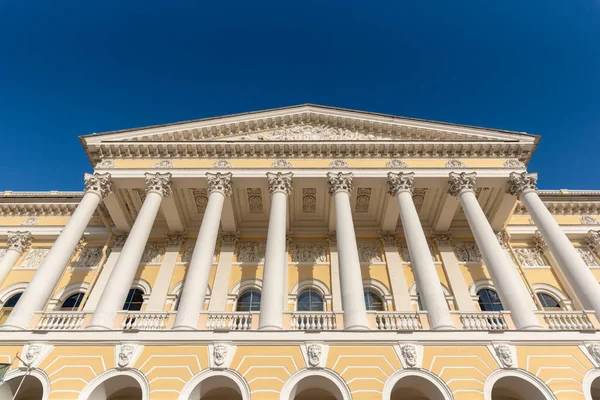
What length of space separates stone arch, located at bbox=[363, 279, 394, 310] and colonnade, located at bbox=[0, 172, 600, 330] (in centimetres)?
398

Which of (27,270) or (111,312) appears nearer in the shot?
(111,312)

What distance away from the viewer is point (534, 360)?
9.75 metres

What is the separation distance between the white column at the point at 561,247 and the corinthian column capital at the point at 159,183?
14.5 m

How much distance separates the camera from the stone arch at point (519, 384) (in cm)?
919

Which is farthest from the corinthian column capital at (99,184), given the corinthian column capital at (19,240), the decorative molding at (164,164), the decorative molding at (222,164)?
the corinthian column capital at (19,240)

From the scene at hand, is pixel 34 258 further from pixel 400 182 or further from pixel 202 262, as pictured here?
pixel 400 182

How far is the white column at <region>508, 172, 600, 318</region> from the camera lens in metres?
11.4

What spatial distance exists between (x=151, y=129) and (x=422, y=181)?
1244 cm

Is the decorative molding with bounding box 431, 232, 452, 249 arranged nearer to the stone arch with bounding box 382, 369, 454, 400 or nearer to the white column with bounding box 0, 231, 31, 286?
the stone arch with bounding box 382, 369, 454, 400

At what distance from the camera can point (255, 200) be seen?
58.4 feet

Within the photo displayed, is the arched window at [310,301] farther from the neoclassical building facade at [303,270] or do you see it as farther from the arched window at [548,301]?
the arched window at [548,301]

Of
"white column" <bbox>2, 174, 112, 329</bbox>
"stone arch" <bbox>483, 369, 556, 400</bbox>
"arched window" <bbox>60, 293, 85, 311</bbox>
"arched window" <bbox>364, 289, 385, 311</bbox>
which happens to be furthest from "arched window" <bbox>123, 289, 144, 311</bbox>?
"stone arch" <bbox>483, 369, 556, 400</bbox>

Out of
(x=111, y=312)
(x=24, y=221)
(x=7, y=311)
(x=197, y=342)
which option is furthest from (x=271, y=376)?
(x=24, y=221)

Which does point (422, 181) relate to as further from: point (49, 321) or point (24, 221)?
point (24, 221)
